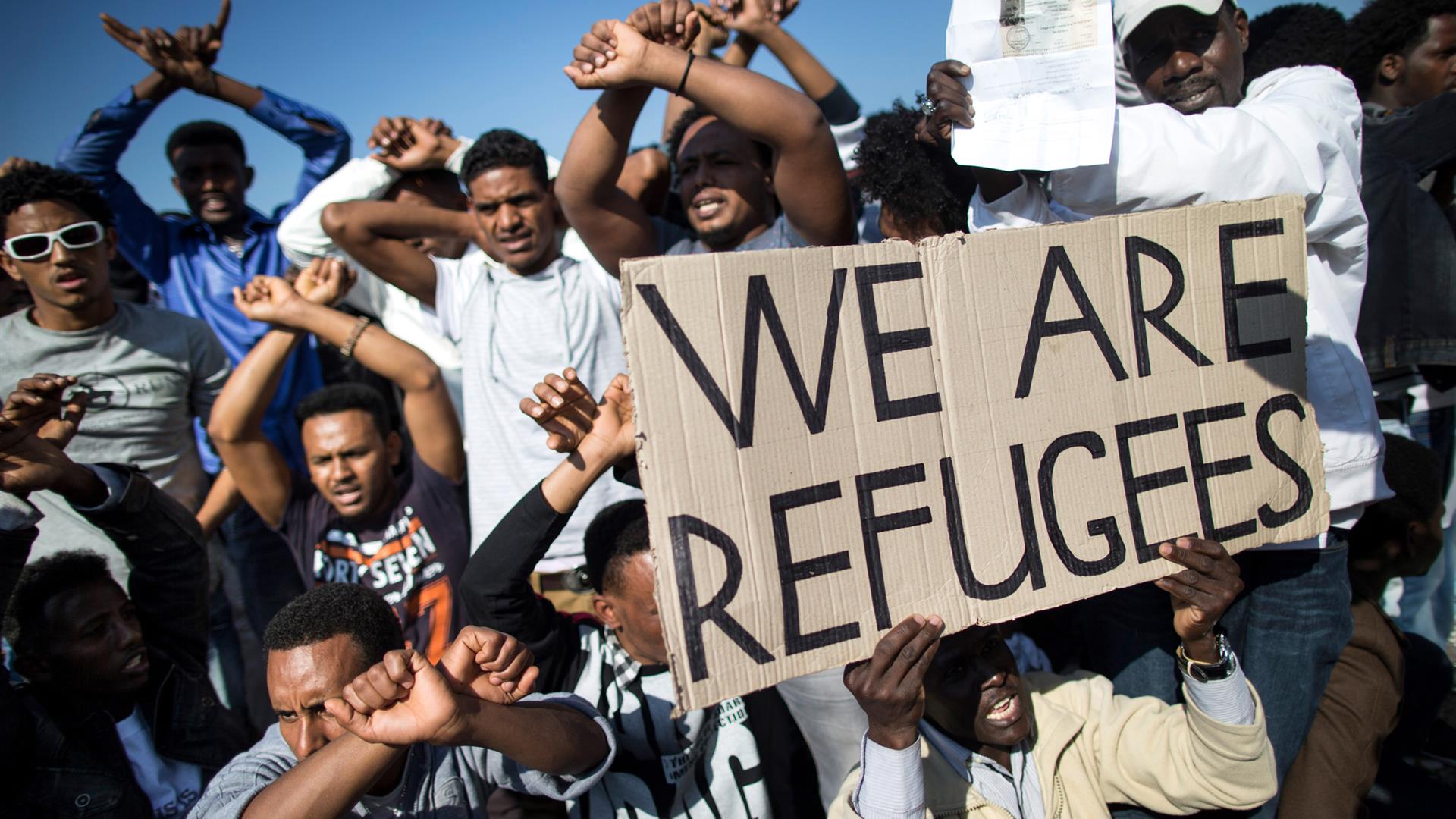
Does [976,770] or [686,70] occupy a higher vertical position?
[686,70]

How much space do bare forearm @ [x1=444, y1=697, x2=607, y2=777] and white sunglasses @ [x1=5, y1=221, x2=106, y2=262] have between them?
280 cm

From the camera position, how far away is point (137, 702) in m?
2.53

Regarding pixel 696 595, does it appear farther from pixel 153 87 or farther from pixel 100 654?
pixel 153 87

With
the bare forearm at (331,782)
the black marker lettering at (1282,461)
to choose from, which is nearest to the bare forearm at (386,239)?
the bare forearm at (331,782)

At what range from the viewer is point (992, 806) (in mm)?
2139

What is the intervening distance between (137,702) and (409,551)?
84 cm

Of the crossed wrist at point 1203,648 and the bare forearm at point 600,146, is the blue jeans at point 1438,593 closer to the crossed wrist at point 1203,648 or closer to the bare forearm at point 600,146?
the crossed wrist at point 1203,648

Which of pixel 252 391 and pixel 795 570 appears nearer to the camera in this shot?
pixel 795 570

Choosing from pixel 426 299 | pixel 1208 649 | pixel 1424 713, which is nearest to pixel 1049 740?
pixel 1208 649

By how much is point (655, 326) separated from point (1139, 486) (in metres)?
1.13

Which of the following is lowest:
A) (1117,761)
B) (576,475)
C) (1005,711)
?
(1117,761)

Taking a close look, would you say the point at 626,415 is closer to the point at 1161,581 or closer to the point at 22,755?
the point at 1161,581

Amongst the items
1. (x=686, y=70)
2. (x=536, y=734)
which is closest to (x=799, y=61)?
(x=686, y=70)

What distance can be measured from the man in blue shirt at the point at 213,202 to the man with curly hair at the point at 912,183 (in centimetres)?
296
